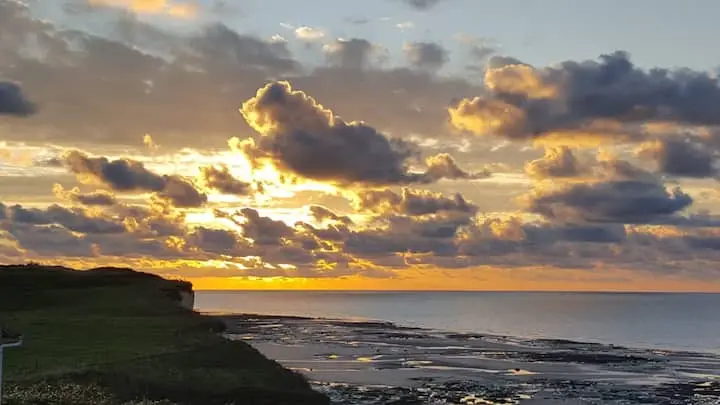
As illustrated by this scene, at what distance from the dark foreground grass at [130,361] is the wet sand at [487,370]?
37.0 ft

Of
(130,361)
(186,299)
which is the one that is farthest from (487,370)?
(130,361)

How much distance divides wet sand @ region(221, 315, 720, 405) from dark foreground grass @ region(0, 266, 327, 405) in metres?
11.3

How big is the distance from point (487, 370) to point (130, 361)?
161 ft

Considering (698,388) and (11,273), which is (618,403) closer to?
(698,388)

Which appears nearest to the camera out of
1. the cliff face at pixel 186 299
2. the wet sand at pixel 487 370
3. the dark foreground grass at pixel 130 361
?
the dark foreground grass at pixel 130 361

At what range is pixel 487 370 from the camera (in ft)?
284

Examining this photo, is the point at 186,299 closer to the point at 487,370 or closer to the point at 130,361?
the point at 487,370

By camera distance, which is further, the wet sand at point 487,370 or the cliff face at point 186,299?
the cliff face at point 186,299

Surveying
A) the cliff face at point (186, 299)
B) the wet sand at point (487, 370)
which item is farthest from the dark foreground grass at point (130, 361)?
the cliff face at point (186, 299)

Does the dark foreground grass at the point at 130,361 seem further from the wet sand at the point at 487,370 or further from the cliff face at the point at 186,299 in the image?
the cliff face at the point at 186,299

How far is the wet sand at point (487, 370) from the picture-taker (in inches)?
2611

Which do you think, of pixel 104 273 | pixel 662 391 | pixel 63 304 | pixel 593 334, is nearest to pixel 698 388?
pixel 662 391

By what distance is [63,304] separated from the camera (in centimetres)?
7912

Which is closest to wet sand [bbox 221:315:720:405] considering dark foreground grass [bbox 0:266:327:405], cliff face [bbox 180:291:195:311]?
cliff face [bbox 180:291:195:311]
